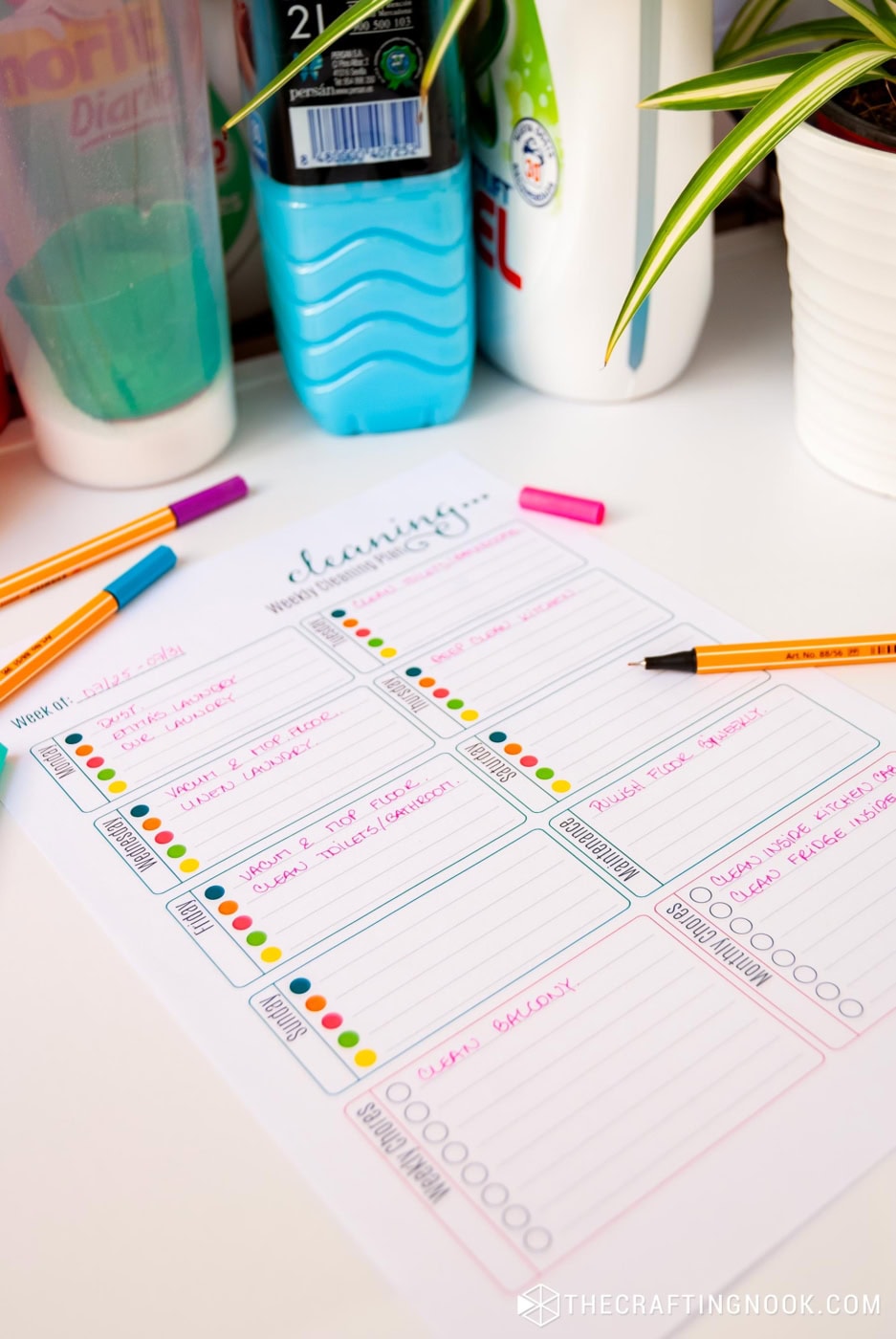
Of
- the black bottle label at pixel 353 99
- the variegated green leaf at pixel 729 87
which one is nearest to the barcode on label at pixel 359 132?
the black bottle label at pixel 353 99

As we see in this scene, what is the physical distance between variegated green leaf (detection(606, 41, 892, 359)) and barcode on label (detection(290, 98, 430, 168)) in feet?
0.49

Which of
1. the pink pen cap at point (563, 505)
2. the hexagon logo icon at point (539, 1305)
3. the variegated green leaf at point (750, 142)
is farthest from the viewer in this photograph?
the pink pen cap at point (563, 505)

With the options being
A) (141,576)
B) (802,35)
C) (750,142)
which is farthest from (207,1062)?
(802,35)

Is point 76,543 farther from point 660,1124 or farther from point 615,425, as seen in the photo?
point 660,1124

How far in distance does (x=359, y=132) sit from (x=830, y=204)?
22 cm

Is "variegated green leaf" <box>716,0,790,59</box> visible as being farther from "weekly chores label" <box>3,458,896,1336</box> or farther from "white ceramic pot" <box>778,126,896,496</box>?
"weekly chores label" <box>3,458,896,1336</box>

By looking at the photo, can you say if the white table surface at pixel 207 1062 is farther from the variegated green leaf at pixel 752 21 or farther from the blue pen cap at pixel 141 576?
the variegated green leaf at pixel 752 21

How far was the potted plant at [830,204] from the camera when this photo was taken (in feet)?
1.58

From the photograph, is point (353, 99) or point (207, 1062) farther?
point (353, 99)

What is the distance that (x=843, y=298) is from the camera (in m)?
0.54

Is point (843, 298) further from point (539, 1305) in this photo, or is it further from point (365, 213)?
point (539, 1305)

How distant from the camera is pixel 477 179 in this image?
2.15 ft

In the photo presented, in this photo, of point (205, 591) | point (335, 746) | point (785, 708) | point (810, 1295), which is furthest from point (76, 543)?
point (810, 1295)

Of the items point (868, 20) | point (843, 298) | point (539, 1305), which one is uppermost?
point (868, 20)
